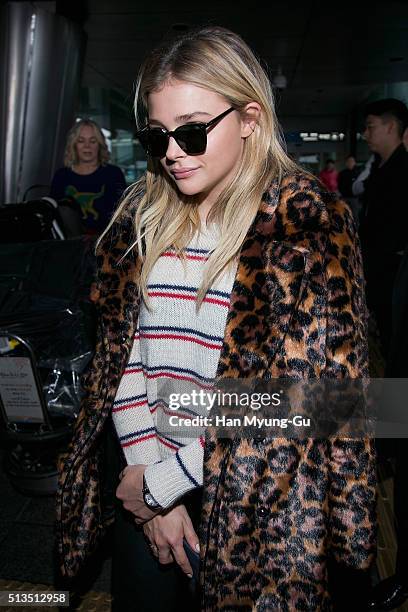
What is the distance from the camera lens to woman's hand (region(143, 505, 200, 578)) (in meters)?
1.36

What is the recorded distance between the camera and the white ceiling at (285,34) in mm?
8062

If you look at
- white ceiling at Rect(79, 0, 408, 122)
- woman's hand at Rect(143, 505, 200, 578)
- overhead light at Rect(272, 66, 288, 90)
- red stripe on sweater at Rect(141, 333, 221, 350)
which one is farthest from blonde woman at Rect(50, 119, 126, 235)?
overhead light at Rect(272, 66, 288, 90)

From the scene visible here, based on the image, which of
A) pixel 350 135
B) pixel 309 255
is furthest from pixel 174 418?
pixel 350 135

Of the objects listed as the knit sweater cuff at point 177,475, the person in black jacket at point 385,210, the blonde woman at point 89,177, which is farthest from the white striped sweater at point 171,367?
the blonde woman at point 89,177

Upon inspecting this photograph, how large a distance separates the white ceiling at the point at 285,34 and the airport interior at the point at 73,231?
0.05m

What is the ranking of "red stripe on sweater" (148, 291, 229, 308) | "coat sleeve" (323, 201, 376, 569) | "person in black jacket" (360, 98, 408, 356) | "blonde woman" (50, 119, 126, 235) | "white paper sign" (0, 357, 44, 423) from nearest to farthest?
"coat sleeve" (323, 201, 376, 569)
"red stripe on sweater" (148, 291, 229, 308)
"white paper sign" (0, 357, 44, 423)
"person in black jacket" (360, 98, 408, 356)
"blonde woman" (50, 119, 126, 235)

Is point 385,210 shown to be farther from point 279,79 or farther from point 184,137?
point 279,79

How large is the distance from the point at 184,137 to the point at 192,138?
0.02m

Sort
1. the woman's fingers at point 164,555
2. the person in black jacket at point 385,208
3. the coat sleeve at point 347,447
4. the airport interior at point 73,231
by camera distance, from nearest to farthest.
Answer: the coat sleeve at point 347,447
the woman's fingers at point 164,555
the airport interior at point 73,231
the person in black jacket at point 385,208

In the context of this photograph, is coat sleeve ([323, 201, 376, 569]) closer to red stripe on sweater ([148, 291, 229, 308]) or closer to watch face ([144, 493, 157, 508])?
red stripe on sweater ([148, 291, 229, 308])

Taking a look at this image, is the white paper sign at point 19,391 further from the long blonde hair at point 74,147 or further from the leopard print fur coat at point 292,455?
the long blonde hair at point 74,147

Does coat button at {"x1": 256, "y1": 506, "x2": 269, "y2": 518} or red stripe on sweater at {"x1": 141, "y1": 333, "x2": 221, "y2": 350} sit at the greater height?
red stripe on sweater at {"x1": 141, "y1": 333, "x2": 221, "y2": 350}

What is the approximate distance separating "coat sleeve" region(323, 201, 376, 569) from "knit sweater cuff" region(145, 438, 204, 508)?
0.98 feet

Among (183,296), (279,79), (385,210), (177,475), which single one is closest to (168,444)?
(177,475)
